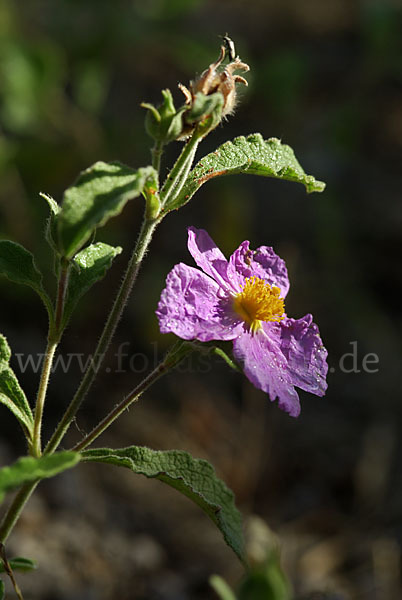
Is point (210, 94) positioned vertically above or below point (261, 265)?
above

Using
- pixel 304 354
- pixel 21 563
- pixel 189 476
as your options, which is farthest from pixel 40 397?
pixel 304 354

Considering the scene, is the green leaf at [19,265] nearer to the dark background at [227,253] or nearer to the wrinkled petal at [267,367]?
the wrinkled petal at [267,367]

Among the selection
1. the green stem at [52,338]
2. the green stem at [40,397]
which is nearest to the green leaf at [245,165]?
the green stem at [52,338]

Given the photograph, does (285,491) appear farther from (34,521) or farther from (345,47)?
(345,47)

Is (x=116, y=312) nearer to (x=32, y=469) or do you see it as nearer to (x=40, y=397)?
(x=40, y=397)

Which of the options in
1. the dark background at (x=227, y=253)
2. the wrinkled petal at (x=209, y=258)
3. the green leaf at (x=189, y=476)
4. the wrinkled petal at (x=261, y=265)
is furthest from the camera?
the dark background at (x=227, y=253)
